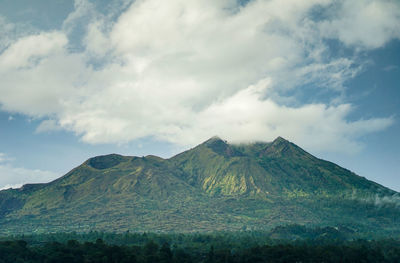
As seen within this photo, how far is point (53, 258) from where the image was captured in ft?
384

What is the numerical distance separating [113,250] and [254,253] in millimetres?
52191

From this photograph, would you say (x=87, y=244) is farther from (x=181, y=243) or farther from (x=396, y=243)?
(x=396, y=243)

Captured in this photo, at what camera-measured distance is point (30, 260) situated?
11600cm

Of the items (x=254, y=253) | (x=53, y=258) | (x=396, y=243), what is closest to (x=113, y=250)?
(x=53, y=258)

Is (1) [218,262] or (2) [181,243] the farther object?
(2) [181,243]

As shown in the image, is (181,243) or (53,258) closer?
(53,258)

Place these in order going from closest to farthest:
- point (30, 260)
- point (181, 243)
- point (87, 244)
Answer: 1. point (30, 260)
2. point (87, 244)
3. point (181, 243)

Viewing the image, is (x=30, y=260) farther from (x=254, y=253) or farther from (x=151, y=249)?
(x=254, y=253)

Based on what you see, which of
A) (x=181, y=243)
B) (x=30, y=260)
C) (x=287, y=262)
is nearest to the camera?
(x=30, y=260)

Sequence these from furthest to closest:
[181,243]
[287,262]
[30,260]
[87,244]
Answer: [181,243] < [87,244] < [287,262] < [30,260]

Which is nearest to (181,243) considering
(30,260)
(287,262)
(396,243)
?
(287,262)

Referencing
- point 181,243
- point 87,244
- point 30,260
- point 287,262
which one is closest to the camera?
point 30,260

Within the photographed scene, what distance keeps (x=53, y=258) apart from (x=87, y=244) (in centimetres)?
1943

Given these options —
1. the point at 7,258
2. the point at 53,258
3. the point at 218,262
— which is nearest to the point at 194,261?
the point at 218,262
